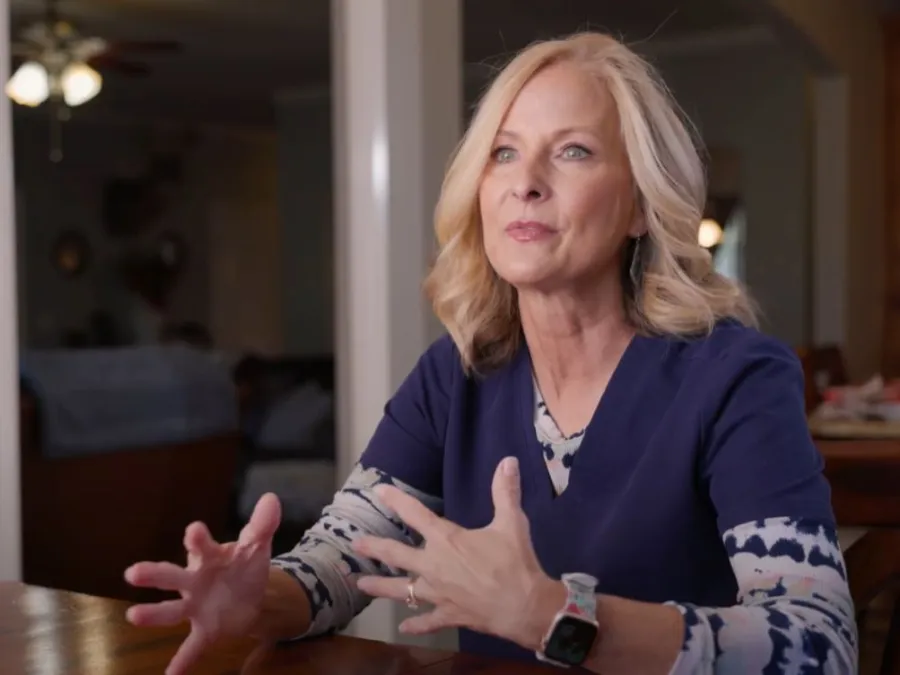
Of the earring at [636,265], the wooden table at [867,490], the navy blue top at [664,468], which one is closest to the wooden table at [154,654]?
the navy blue top at [664,468]

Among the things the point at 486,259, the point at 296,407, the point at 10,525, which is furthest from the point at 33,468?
the point at 486,259

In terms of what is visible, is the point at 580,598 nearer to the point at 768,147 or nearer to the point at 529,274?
the point at 529,274

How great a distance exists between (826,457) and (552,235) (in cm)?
54

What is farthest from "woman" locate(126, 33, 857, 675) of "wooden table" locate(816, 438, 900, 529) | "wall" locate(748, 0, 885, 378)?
"wall" locate(748, 0, 885, 378)

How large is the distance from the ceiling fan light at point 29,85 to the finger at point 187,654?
1208 mm

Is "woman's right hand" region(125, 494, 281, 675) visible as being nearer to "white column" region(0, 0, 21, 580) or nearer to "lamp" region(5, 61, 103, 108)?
"white column" region(0, 0, 21, 580)

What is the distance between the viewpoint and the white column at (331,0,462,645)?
220 centimetres

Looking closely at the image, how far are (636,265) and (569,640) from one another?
0.61 metres

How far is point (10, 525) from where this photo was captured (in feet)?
6.31

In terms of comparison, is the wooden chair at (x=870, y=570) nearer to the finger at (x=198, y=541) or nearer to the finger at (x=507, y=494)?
the finger at (x=507, y=494)

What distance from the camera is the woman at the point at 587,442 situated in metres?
0.95

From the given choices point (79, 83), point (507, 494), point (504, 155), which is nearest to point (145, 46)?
point (79, 83)

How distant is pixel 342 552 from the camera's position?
1.31 metres

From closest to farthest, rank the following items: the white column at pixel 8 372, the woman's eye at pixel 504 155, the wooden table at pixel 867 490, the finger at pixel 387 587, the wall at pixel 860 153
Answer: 1. the finger at pixel 387 587
2. the woman's eye at pixel 504 155
3. the wooden table at pixel 867 490
4. the white column at pixel 8 372
5. the wall at pixel 860 153
